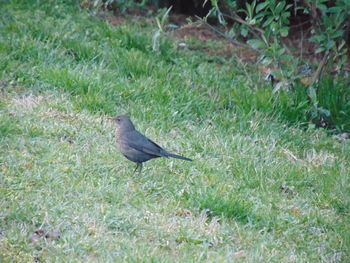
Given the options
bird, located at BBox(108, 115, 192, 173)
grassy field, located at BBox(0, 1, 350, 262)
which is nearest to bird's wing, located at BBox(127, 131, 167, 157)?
bird, located at BBox(108, 115, 192, 173)

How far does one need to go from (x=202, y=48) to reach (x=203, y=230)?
16.9 ft

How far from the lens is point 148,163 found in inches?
243

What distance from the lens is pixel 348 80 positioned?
26.7ft

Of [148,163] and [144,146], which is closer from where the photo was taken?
[144,146]

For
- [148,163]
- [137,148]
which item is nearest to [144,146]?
[137,148]

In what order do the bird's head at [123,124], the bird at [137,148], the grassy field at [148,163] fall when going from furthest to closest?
the bird's head at [123,124]
the bird at [137,148]
the grassy field at [148,163]

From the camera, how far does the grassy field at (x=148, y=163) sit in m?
4.67

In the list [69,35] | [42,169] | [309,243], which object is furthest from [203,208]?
[69,35]

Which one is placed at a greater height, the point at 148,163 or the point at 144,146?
the point at 144,146

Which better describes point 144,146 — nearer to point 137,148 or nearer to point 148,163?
point 137,148

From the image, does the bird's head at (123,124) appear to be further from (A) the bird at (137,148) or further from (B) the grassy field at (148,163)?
(B) the grassy field at (148,163)

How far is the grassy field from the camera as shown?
15.3 feet

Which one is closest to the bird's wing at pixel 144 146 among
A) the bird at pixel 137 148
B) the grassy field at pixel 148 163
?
the bird at pixel 137 148

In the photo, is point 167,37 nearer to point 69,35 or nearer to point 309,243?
point 69,35
